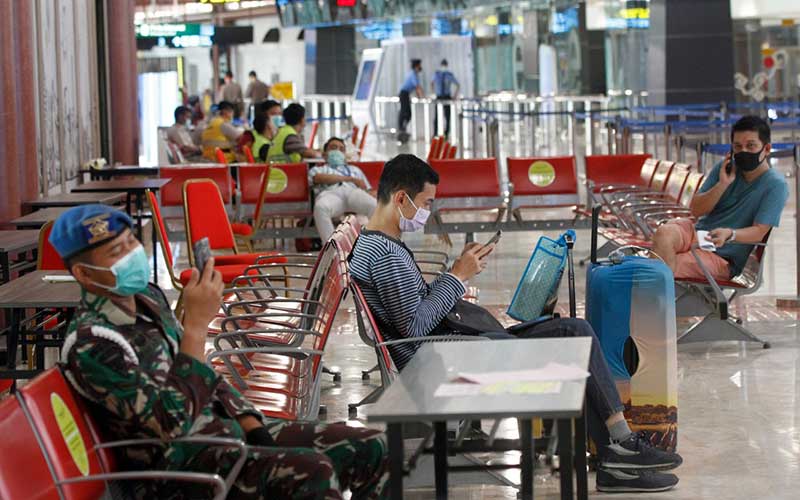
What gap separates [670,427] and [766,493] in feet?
1.48

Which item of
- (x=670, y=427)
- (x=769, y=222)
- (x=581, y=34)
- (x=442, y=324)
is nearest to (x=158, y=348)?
(x=442, y=324)

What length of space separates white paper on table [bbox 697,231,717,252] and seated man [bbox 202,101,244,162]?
37.0ft

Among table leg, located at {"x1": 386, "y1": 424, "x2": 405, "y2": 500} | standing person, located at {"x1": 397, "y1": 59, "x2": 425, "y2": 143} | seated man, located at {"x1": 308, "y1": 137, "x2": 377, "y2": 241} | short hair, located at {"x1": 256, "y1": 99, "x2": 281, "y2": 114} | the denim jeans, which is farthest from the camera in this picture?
standing person, located at {"x1": 397, "y1": 59, "x2": 425, "y2": 143}

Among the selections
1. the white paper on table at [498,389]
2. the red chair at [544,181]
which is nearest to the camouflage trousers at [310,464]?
the white paper on table at [498,389]

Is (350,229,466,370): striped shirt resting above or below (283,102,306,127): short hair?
below

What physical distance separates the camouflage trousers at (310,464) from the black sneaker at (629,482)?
1407 millimetres

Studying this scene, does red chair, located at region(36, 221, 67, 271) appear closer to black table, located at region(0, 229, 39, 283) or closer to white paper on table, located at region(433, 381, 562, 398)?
black table, located at region(0, 229, 39, 283)

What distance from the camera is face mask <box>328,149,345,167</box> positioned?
12070 mm

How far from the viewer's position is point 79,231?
3654 mm

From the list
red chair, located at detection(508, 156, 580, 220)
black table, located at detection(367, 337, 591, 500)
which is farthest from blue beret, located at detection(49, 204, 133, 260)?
red chair, located at detection(508, 156, 580, 220)

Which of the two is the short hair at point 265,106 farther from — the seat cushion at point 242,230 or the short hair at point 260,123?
the seat cushion at point 242,230

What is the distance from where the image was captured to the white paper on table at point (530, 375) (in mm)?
3666

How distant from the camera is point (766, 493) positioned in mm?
5219

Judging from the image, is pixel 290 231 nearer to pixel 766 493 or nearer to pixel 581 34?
pixel 766 493
